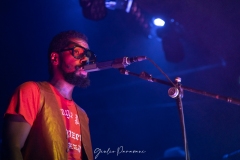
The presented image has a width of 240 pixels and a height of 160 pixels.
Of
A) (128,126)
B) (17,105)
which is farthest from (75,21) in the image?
(17,105)

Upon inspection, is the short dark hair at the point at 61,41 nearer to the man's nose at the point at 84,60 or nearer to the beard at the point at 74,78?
the beard at the point at 74,78

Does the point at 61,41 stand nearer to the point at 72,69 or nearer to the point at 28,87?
the point at 72,69

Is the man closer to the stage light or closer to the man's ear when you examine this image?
the man's ear

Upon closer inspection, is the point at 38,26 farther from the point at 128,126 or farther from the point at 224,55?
the point at 224,55

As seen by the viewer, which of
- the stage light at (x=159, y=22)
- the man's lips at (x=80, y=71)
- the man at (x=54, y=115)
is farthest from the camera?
the stage light at (x=159, y=22)

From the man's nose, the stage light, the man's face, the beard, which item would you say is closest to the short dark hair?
the man's face

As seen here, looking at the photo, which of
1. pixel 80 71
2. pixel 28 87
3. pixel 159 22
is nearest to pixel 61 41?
pixel 80 71

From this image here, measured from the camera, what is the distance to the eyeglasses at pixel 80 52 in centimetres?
329

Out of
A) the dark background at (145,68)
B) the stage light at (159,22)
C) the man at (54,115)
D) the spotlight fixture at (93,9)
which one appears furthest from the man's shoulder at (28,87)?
the stage light at (159,22)

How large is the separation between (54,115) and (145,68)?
147 inches

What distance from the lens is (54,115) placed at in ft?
9.17

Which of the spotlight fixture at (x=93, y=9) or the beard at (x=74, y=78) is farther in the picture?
the spotlight fixture at (x=93, y=9)

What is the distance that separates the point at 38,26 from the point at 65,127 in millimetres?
2531

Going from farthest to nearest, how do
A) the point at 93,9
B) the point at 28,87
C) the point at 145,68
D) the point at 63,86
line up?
the point at 145,68, the point at 93,9, the point at 63,86, the point at 28,87
